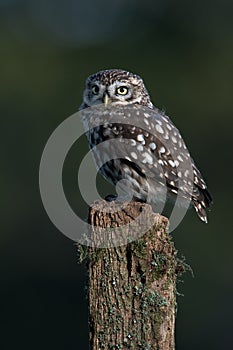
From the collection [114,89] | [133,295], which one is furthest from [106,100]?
[133,295]

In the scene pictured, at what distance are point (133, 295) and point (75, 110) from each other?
996 cm

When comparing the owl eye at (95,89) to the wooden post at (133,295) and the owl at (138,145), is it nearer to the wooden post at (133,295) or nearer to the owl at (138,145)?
the owl at (138,145)

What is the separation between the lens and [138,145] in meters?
5.88

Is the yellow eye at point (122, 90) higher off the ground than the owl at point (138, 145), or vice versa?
the yellow eye at point (122, 90)

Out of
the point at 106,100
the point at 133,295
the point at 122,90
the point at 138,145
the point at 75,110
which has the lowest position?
the point at 133,295

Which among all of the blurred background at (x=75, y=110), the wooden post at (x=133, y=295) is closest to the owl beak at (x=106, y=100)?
the wooden post at (x=133, y=295)

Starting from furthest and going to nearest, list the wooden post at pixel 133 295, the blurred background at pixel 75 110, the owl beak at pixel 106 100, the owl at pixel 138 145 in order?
1. the blurred background at pixel 75 110
2. the owl beak at pixel 106 100
3. the owl at pixel 138 145
4. the wooden post at pixel 133 295

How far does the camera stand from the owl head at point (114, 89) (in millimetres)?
6102

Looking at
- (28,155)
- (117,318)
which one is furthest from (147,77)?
(117,318)

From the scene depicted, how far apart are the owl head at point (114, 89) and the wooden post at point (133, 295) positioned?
1713mm

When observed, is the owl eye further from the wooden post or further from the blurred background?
the blurred background

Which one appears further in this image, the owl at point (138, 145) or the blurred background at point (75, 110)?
the blurred background at point (75, 110)

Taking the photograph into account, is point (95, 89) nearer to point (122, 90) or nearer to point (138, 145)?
point (122, 90)

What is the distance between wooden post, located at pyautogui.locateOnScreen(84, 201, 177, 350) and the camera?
449 centimetres
